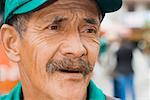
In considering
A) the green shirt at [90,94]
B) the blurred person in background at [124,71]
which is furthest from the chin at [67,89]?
the blurred person in background at [124,71]

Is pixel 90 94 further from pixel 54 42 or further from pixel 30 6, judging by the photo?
pixel 30 6

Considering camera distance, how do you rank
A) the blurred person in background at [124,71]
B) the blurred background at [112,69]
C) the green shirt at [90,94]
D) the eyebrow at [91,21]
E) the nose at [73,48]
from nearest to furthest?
the nose at [73,48] < the eyebrow at [91,21] < the green shirt at [90,94] < the blurred background at [112,69] < the blurred person in background at [124,71]

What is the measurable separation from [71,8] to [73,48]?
0.61 feet

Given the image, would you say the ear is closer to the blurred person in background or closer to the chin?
the chin

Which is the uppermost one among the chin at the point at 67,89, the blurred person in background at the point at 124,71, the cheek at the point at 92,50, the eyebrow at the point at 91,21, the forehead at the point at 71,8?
the forehead at the point at 71,8

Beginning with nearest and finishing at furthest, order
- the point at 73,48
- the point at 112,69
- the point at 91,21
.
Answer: the point at 73,48
the point at 91,21
the point at 112,69

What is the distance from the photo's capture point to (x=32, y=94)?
2.14m

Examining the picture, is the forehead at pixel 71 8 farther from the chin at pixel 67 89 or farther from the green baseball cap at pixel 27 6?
the chin at pixel 67 89

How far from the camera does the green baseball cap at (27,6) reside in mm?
2007

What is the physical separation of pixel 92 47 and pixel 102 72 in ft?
13.3

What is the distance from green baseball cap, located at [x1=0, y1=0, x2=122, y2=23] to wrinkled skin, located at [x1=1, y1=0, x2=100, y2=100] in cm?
4

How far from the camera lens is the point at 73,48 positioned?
78.2 inches

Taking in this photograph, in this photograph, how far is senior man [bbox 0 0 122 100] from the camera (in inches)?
78.5

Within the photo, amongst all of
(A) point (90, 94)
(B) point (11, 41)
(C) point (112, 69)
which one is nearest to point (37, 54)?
(B) point (11, 41)
